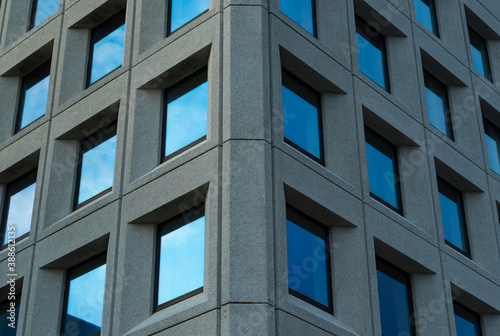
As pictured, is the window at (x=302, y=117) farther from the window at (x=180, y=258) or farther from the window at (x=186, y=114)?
the window at (x=180, y=258)

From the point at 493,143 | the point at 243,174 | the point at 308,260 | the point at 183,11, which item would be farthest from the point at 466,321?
the point at 183,11

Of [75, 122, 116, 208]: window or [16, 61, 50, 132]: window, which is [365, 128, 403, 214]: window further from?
[16, 61, 50, 132]: window

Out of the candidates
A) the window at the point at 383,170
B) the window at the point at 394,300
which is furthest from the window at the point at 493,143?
the window at the point at 394,300

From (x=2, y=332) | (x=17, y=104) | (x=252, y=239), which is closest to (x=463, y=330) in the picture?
(x=252, y=239)

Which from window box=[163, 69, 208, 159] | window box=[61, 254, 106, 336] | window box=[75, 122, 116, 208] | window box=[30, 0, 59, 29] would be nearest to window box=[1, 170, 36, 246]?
window box=[75, 122, 116, 208]

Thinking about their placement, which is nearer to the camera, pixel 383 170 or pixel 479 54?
pixel 383 170

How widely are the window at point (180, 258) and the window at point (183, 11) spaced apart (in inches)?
218

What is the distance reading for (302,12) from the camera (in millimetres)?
23094

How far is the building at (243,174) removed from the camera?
18.4 meters

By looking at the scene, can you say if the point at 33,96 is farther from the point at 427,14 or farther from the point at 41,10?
the point at 427,14

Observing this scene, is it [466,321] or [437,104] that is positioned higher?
[437,104]

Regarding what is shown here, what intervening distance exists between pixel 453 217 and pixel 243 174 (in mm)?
9973

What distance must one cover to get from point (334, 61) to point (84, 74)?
7.22 m

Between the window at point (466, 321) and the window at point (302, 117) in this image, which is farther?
the window at point (466, 321)
